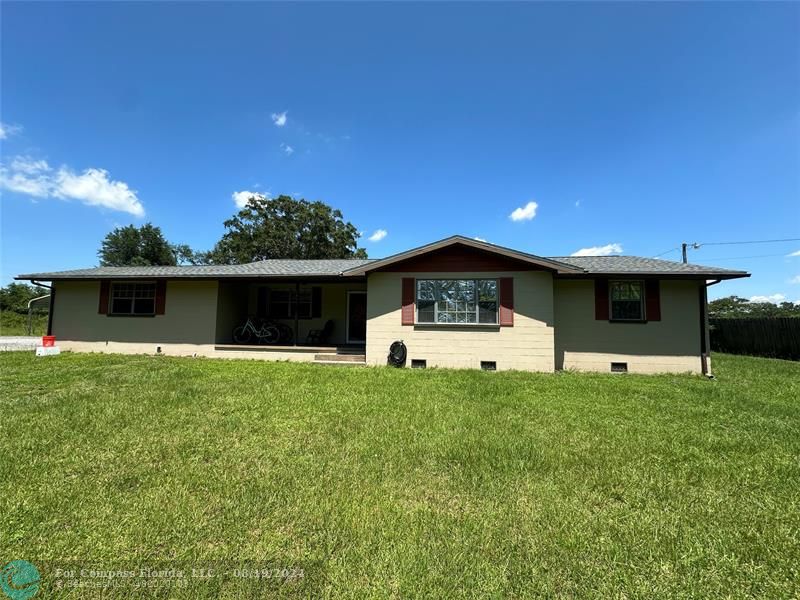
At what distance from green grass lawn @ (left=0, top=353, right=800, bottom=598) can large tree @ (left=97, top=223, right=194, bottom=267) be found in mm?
45360

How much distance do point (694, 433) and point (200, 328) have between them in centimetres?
1252

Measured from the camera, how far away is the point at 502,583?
6.81 feet

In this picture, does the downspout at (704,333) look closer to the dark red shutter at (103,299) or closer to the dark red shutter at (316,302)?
the dark red shutter at (316,302)

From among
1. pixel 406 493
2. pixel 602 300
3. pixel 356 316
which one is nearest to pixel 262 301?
pixel 356 316

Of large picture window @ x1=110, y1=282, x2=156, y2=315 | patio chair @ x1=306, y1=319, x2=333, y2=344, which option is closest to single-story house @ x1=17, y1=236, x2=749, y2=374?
large picture window @ x1=110, y1=282, x2=156, y2=315

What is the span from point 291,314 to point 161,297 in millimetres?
4165

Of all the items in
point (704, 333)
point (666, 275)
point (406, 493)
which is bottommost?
point (406, 493)

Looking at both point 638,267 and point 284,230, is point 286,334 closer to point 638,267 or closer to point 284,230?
point 638,267

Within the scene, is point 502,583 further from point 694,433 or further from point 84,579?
point 694,433

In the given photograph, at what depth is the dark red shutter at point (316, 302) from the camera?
42.3 ft

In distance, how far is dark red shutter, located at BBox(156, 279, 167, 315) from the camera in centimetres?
1184

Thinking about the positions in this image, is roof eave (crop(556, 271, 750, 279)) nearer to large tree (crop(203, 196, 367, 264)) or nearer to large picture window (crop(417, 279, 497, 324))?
large picture window (crop(417, 279, 497, 324))

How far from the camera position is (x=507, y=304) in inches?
381

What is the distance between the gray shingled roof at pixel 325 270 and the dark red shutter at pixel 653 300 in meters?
0.42
